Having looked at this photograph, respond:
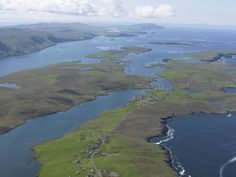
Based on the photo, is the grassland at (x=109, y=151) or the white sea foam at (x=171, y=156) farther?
the white sea foam at (x=171, y=156)

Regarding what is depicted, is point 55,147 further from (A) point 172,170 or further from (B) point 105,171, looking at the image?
(A) point 172,170

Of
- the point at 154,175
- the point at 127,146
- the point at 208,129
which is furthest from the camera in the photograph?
the point at 208,129

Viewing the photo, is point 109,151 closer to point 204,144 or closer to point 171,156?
point 171,156

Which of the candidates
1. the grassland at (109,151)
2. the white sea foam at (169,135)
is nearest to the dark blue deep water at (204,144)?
the white sea foam at (169,135)

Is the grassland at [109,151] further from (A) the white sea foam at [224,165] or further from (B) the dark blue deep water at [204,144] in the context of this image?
(A) the white sea foam at [224,165]

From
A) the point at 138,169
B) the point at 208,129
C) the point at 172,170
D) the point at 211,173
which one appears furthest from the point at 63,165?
the point at 208,129

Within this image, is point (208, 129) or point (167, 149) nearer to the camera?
point (167, 149)

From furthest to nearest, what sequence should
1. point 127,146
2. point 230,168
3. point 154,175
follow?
point 127,146 → point 230,168 → point 154,175

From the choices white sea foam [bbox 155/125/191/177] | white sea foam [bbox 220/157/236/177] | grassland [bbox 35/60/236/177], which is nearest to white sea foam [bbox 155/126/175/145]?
white sea foam [bbox 155/125/191/177]

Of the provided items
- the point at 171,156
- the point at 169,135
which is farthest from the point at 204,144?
the point at 171,156

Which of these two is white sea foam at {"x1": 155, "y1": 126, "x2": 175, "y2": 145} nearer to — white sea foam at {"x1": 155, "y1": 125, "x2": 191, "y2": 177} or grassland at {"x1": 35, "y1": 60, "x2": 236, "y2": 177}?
white sea foam at {"x1": 155, "y1": 125, "x2": 191, "y2": 177}

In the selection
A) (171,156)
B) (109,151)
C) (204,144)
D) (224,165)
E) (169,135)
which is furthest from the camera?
(169,135)
